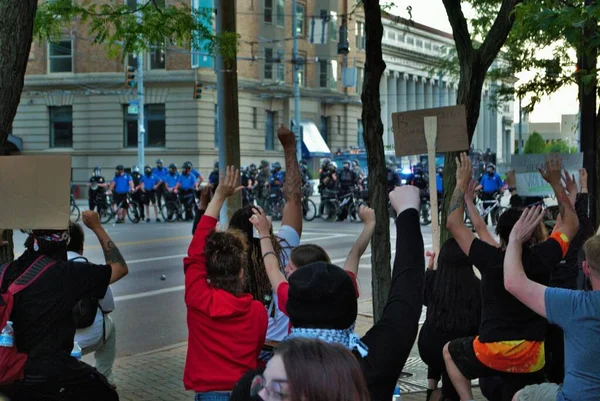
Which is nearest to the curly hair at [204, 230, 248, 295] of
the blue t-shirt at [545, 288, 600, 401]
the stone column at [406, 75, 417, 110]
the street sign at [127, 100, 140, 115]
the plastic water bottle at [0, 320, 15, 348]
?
the plastic water bottle at [0, 320, 15, 348]

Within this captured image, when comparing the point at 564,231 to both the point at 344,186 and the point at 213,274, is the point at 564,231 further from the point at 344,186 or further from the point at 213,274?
the point at 344,186

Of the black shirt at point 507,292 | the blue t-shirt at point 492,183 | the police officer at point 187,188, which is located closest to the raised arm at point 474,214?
the black shirt at point 507,292

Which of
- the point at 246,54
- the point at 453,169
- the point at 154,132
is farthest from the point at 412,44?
the point at 453,169

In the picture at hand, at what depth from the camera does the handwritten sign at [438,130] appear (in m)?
6.43

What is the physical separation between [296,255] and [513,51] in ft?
36.0

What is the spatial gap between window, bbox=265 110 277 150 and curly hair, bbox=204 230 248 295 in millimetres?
52850

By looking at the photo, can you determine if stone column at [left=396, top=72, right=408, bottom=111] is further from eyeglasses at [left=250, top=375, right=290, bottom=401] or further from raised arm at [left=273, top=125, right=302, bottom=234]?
eyeglasses at [left=250, top=375, right=290, bottom=401]

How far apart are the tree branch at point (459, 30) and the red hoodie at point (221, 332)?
4.68 m

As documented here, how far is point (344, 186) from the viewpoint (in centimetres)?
3045

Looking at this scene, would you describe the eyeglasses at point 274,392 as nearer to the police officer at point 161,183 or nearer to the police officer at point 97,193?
the police officer at point 97,193

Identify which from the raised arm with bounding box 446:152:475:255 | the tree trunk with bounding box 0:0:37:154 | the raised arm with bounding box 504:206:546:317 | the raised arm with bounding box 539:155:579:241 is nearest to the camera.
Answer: the raised arm with bounding box 504:206:546:317

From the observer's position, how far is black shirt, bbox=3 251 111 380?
4.42 metres

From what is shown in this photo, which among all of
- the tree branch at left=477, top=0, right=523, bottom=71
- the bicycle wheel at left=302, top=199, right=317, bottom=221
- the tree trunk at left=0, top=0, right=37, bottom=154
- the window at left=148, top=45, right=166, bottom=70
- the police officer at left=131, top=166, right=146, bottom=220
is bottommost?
the bicycle wheel at left=302, top=199, right=317, bottom=221

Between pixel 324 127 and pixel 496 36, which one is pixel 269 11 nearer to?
pixel 324 127
